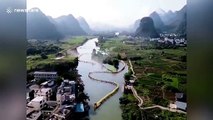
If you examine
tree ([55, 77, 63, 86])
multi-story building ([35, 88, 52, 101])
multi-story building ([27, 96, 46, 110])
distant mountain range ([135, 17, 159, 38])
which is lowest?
multi-story building ([27, 96, 46, 110])

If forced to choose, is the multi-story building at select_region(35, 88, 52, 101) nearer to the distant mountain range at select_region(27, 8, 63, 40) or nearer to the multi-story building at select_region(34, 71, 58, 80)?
the multi-story building at select_region(34, 71, 58, 80)

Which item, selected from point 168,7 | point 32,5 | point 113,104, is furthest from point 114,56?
point 32,5

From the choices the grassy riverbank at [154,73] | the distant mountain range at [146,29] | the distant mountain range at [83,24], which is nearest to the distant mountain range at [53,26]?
the distant mountain range at [83,24]

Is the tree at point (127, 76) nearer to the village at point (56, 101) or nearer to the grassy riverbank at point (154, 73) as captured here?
the grassy riverbank at point (154, 73)

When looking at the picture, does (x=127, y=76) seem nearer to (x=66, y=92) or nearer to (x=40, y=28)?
(x=66, y=92)

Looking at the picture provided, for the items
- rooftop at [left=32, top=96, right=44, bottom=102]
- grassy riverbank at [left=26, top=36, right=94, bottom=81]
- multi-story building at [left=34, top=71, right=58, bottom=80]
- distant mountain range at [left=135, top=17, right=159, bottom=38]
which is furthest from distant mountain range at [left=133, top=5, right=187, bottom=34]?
rooftop at [left=32, top=96, right=44, bottom=102]

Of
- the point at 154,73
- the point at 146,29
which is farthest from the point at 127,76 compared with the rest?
the point at 146,29
